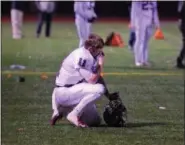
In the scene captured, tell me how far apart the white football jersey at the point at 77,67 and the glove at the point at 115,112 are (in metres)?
0.61

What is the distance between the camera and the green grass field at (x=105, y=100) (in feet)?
30.1

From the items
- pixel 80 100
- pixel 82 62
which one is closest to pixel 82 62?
pixel 82 62

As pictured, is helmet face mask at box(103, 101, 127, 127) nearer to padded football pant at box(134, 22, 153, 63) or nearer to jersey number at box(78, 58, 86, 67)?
jersey number at box(78, 58, 86, 67)

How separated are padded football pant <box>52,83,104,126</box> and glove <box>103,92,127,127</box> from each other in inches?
7.2

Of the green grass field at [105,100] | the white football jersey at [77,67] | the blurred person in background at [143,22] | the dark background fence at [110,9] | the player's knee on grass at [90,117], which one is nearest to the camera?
the green grass field at [105,100]

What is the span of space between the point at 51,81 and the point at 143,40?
3664 millimetres

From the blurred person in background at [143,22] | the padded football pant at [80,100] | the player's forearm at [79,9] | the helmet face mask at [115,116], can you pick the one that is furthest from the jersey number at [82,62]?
the player's forearm at [79,9]

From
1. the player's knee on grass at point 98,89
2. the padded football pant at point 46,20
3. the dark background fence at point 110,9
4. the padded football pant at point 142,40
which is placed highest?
the player's knee on grass at point 98,89

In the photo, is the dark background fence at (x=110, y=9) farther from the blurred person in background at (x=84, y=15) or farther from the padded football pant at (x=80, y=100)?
the padded football pant at (x=80, y=100)

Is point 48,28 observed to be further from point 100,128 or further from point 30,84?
point 100,128

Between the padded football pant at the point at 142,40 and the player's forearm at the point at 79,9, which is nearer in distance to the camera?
the padded football pant at the point at 142,40

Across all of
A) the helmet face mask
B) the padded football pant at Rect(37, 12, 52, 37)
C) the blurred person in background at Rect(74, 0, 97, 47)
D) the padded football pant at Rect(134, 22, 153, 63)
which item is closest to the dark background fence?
the padded football pant at Rect(37, 12, 52, 37)

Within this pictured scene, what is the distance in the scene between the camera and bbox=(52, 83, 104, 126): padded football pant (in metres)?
9.55

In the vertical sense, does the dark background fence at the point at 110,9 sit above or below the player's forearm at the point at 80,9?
below
